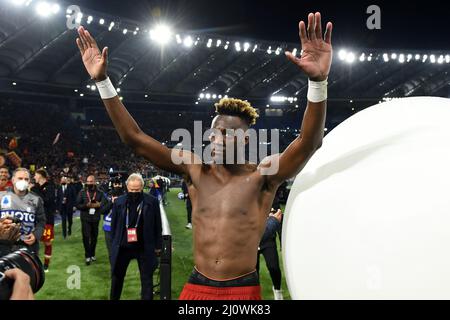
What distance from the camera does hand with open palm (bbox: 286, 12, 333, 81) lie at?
2.22 m

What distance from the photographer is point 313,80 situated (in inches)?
88.6

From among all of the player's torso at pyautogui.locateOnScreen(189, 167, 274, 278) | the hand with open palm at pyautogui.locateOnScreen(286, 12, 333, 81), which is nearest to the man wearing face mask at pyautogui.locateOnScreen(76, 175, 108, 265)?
the player's torso at pyautogui.locateOnScreen(189, 167, 274, 278)

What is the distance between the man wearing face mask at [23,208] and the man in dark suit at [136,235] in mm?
1031

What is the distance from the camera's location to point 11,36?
21984 mm

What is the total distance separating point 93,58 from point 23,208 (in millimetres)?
3361

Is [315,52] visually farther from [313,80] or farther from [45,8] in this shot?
[45,8]

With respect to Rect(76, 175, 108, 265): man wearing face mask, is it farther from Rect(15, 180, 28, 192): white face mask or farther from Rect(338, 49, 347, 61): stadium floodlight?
Rect(338, 49, 347, 61): stadium floodlight

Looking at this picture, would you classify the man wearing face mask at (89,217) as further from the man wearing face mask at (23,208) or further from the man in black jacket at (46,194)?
the man wearing face mask at (23,208)

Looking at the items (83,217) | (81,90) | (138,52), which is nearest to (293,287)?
(83,217)

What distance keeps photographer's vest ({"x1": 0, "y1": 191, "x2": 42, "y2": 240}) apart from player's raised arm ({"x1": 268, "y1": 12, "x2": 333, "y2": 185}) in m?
4.23

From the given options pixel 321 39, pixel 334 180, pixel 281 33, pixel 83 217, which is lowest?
pixel 334 180

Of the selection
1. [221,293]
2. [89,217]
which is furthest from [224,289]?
[89,217]

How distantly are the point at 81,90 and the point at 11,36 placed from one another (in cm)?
1018

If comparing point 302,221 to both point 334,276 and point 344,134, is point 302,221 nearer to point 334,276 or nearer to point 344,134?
point 334,276
